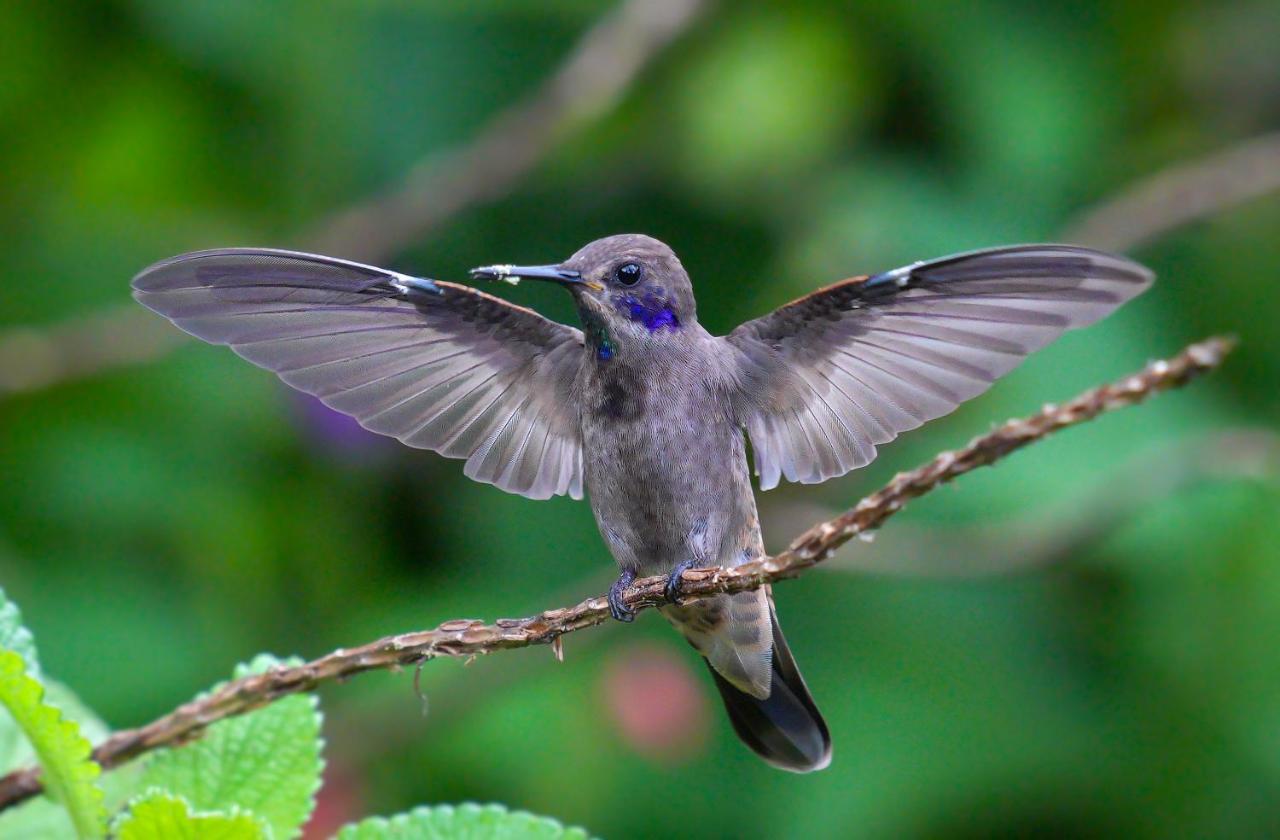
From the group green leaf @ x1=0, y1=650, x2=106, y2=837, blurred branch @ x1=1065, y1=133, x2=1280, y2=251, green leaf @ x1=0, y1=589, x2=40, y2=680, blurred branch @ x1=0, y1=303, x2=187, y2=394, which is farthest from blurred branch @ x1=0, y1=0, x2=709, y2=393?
green leaf @ x1=0, y1=650, x2=106, y2=837

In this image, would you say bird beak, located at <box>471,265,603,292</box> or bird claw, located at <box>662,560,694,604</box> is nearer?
bird claw, located at <box>662,560,694,604</box>

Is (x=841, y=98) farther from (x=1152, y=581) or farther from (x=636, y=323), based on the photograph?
(x=636, y=323)

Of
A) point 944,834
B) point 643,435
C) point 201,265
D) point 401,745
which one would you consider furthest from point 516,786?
point 201,265

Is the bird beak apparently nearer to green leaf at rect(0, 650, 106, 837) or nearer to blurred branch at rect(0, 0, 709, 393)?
green leaf at rect(0, 650, 106, 837)

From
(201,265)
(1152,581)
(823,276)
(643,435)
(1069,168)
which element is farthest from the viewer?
(1069,168)

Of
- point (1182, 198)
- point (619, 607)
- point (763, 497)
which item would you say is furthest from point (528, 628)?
point (1182, 198)

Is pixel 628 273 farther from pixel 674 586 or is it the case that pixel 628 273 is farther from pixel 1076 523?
pixel 1076 523
